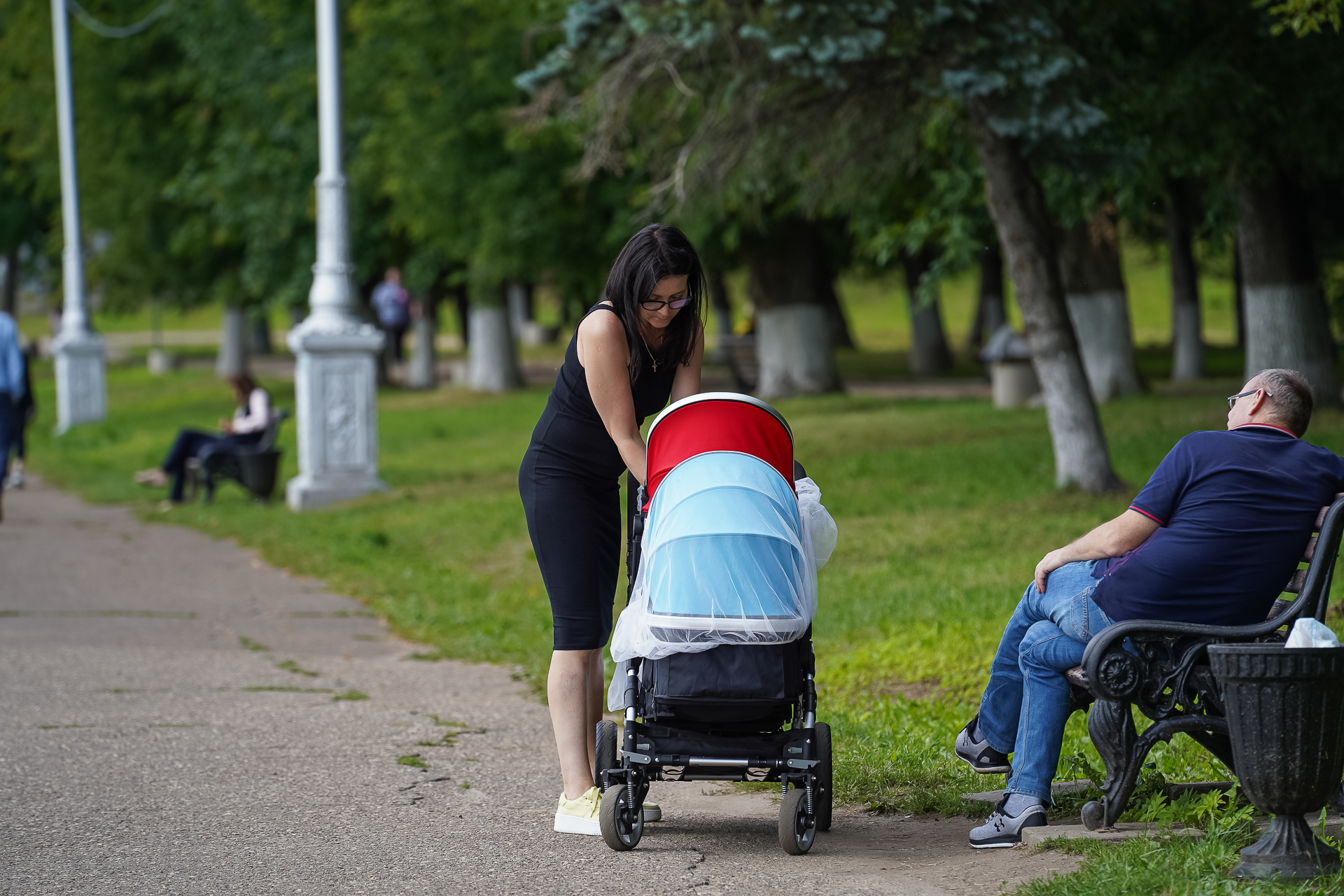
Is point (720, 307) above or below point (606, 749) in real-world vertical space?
above

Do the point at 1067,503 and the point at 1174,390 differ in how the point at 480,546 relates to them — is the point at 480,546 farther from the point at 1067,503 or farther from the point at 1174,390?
the point at 1174,390

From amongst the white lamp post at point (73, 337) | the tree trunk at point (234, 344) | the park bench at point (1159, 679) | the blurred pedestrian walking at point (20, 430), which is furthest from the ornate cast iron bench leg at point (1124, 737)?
the tree trunk at point (234, 344)

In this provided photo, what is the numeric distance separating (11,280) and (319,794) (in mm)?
51723

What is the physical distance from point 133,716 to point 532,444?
107 inches

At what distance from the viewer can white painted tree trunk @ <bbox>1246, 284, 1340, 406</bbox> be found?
643 inches

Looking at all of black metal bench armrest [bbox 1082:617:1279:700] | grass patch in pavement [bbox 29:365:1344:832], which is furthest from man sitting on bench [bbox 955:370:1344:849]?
grass patch in pavement [bbox 29:365:1344:832]

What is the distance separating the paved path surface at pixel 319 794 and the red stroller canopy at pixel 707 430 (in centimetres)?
117

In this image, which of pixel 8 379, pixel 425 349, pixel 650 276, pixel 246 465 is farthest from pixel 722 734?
pixel 425 349

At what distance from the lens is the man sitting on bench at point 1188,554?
4273 millimetres

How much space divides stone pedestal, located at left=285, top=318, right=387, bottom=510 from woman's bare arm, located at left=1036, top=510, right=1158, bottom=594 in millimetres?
10651

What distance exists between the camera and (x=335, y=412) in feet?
47.9

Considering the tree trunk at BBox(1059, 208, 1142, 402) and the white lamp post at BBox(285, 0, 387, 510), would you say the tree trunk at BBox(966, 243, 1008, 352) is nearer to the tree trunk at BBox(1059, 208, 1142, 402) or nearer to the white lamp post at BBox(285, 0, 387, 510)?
the tree trunk at BBox(1059, 208, 1142, 402)

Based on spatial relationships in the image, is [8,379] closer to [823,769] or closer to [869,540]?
[869,540]

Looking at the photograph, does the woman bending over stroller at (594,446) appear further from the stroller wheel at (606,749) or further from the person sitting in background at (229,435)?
the person sitting in background at (229,435)
